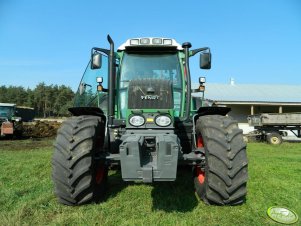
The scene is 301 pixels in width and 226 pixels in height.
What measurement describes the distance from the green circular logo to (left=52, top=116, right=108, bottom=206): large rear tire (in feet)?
7.63

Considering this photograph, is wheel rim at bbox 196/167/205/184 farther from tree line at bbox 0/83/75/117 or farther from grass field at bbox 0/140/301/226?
tree line at bbox 0/83/75/117

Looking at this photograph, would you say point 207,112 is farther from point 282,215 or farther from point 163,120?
point 282,215

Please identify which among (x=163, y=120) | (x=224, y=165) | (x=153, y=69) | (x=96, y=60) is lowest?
(x=224, y=165)

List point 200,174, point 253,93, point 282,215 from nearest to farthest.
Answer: point 282,215, point 200,174, point 253,93

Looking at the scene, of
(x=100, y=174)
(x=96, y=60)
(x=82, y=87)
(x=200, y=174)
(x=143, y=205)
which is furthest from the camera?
(x=82, y=87)

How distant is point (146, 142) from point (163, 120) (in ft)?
1.37

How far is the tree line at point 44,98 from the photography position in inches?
3120

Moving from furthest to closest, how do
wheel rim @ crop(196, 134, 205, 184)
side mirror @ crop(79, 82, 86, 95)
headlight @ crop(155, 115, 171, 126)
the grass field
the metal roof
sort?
the metal roof, side mirror @ crop(79, 82, 86, 95), wheel rim @ crop(196, 134, 205, 184), headlight @ crop(155, 115, 171, 126), the grass field

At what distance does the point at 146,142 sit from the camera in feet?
14.5

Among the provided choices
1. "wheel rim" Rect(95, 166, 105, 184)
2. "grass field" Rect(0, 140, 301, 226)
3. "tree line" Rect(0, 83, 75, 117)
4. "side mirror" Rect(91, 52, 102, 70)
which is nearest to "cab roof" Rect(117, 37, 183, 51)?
"side mirror" Rect(91, 52, 102, 70)

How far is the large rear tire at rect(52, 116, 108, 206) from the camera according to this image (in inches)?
166

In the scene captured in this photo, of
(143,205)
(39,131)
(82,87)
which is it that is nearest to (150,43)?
(82,87)

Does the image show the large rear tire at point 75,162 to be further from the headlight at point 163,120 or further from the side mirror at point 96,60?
the side mirror at point 96,60

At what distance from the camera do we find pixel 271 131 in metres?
18.9
